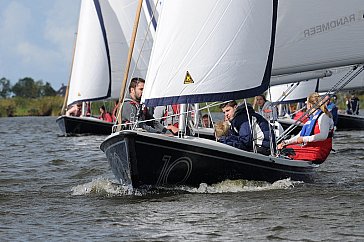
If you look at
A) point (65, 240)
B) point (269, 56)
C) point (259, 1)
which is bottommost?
point (65, 240)

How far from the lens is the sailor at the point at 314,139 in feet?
45.8

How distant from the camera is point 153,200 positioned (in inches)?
476

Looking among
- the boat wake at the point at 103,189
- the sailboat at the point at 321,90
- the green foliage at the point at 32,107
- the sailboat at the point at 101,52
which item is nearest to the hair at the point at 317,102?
the boat wake at the point at 103,189

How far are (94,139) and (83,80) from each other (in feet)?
13.6

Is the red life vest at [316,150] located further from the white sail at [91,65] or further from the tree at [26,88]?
the tree at [26,88]

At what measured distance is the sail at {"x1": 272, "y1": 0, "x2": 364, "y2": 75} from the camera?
1405 centimetres

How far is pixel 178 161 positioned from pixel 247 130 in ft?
3.96

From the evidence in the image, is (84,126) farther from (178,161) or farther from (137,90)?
(178,161)

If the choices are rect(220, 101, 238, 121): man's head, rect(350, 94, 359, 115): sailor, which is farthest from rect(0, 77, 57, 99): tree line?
rect(220, 101, 238, 121): man's head

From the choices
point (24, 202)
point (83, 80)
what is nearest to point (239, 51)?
point (24, 202)

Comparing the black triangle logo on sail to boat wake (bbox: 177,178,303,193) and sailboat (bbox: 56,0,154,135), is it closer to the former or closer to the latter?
boat wake (bbox: 177,178,303,193)

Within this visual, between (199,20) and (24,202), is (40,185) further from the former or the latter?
(199,20)

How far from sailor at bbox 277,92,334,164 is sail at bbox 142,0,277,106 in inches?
58.8

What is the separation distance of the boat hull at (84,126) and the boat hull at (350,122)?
366 inches
